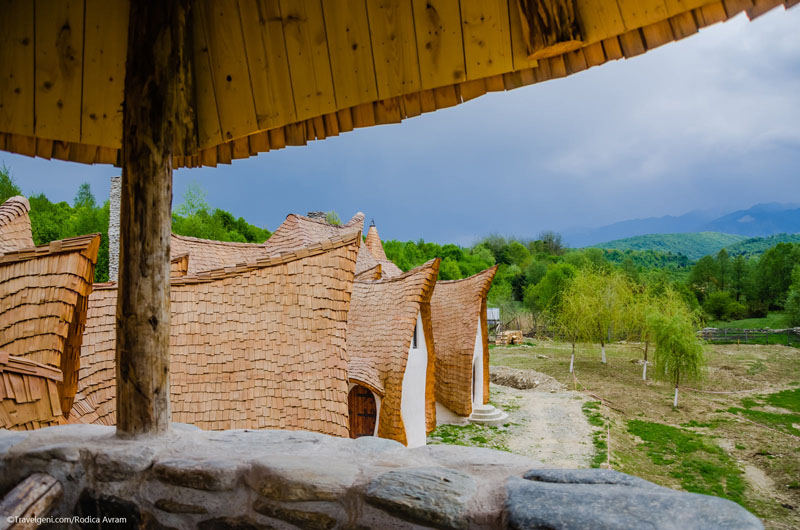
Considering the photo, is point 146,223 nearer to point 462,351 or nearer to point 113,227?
point 462,351

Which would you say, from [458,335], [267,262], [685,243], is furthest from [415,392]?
[685,243]

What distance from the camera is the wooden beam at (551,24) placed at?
1.84 metres

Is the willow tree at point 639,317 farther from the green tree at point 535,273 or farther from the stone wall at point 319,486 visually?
the green tree at point 535,273

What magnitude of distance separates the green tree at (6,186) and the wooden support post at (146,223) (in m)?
31.7

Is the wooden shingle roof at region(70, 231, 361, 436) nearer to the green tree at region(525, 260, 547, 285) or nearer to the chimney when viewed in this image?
the chimney

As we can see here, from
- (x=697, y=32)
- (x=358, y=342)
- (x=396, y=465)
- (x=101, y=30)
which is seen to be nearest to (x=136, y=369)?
(x=396, y=465)

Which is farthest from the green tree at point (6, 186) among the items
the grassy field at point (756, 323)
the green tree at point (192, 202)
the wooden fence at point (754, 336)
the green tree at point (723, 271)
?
the green tree at point (723, 271)

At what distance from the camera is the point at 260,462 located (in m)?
1.63

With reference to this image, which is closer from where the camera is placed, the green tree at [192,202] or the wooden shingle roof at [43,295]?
the wooden shingle roof at [43,295]

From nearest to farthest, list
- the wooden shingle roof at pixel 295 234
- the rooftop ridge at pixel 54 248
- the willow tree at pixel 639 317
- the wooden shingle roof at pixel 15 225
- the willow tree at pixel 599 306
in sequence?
the rooftop ridge at pixel 54 248 < the wooden shingle roof at pixel 15 225 < the wooden shingle roof at pixel 295 234 < the willow tree at pixel 639 317 < the willow tree at pixel 599 306

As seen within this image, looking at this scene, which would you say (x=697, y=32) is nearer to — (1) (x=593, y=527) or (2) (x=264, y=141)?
(1) (x=593, y=527)

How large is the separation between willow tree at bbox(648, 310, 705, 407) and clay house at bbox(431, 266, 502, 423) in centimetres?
568

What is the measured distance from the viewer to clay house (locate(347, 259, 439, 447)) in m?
10.4

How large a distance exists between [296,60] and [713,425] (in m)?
15.4
